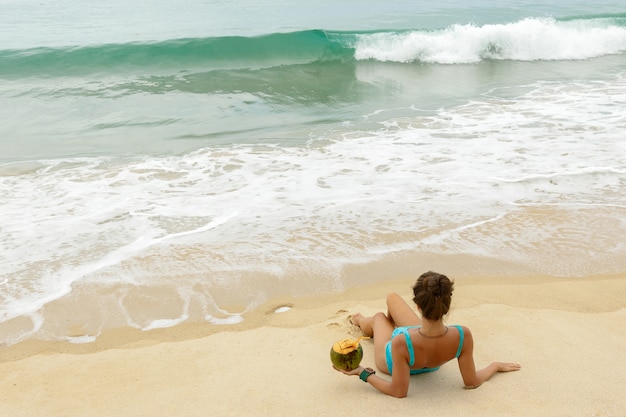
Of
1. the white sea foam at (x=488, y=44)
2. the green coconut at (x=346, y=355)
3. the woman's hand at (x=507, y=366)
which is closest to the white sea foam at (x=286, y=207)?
the green coconut at (x=346, y=355)

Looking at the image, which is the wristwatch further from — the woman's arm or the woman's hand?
the woman's hand

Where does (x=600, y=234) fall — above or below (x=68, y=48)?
below

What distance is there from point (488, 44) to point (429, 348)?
52.5 ft

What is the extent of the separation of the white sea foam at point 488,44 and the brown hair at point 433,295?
47.7ft

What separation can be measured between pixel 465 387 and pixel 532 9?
23058mm

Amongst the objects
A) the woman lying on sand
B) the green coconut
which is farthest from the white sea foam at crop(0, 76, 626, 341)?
the woman lying on sand

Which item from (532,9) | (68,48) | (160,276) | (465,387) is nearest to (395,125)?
(160,276)

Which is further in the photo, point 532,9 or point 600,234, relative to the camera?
point 532,9

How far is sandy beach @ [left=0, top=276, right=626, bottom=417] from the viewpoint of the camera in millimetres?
3322

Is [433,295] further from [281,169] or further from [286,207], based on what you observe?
[281,169]

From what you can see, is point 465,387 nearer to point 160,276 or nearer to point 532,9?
point 160,276

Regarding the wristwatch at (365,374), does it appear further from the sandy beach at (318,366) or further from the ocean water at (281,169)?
the ocean water at (281,169)

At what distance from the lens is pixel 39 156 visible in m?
8.82

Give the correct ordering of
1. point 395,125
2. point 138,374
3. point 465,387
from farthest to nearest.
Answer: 1. point 395,125
2. point 138,374
3. point 465,387
